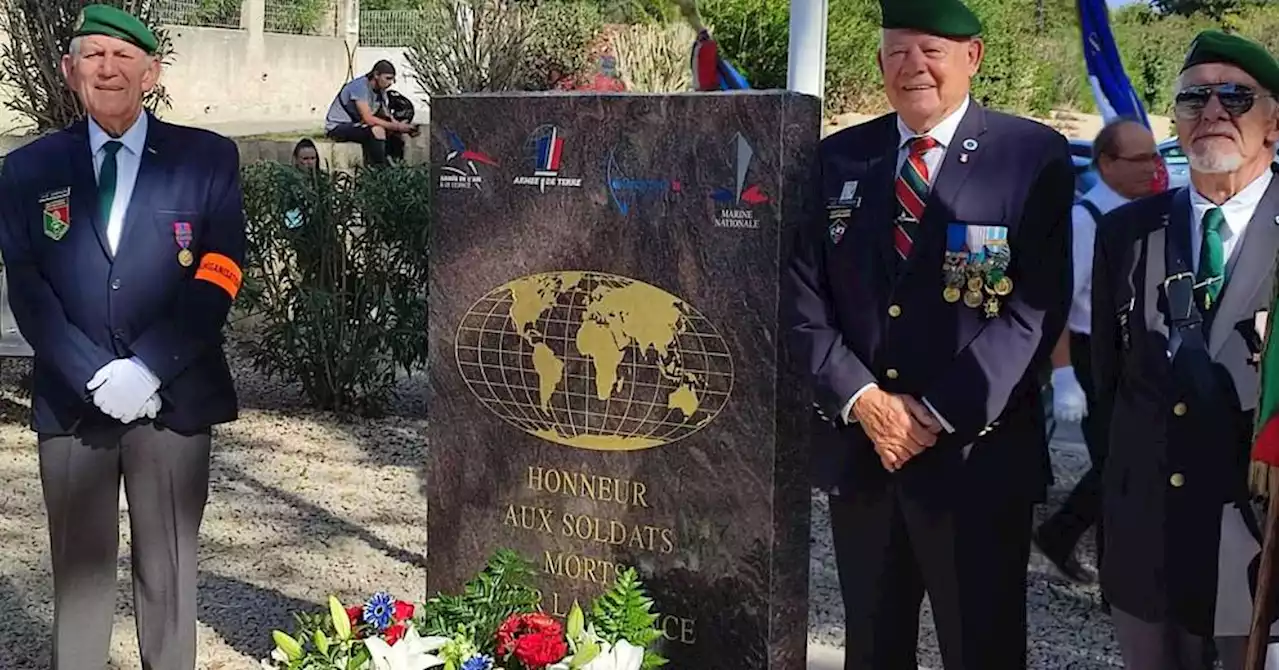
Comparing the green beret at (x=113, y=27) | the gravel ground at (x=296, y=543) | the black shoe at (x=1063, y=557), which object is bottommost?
the gravel ground at (x=296, y=543)

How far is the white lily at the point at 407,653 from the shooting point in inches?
116

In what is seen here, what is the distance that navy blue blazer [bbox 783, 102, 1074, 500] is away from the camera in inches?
114

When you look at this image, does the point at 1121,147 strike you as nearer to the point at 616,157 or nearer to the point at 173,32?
the point at 616,157

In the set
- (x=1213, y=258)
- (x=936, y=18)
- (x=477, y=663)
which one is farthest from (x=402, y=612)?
(x=1213, y=258)

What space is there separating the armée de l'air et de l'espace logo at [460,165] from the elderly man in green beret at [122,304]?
0.53m

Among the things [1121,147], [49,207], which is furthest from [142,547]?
[1121,147]

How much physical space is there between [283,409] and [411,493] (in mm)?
1575

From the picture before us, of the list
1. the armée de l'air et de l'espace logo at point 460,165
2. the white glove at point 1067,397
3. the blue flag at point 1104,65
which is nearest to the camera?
the armée de l'air et de l'espace logo at point 460,165

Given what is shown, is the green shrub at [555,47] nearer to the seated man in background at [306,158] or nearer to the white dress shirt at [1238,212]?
the seated man in background at [306,158]

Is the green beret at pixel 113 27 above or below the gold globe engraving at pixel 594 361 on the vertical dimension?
above

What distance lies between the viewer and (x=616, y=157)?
3355 millimetres

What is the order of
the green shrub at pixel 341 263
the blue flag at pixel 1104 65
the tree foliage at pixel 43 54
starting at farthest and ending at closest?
the tree foliage at pixel 43 54
the green shrub at pixel 341 263
the blue flag at pixel 1104 65

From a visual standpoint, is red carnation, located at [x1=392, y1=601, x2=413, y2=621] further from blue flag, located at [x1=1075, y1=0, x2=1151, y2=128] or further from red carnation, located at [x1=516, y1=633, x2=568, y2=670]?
blue flag, located at [x1=1075, y1=0, x2=1151, y2=128]

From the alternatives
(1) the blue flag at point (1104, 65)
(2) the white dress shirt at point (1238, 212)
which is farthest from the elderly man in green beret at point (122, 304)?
(1) the blue flag at point (1104, 65)
